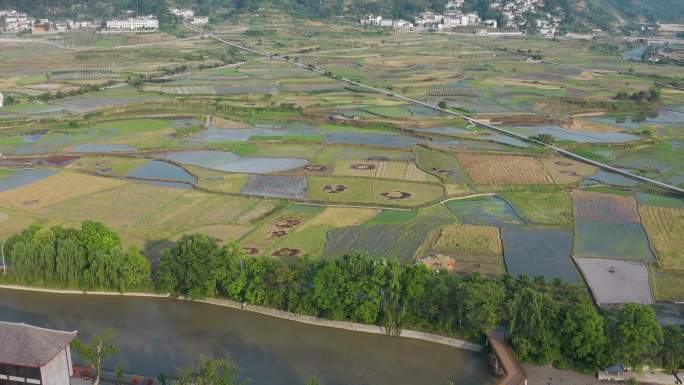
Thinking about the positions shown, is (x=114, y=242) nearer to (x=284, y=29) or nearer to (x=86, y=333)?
(x=86, y=333)

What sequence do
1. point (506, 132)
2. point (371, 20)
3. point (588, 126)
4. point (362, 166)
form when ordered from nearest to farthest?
point (362, 166), point (506, 132), point (588, 126), point (371, 20)

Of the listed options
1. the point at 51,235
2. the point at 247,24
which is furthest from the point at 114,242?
the point at 247,24

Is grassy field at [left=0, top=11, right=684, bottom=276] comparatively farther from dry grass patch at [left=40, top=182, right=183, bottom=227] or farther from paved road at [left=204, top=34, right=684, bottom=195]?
paved road at [left=204, top=34, right=684, bottom=195]

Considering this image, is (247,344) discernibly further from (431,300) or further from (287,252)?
(287,252)

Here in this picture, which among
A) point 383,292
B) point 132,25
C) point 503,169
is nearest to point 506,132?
point 503,169

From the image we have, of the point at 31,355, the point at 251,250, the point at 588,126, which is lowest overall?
the point at 251,250
